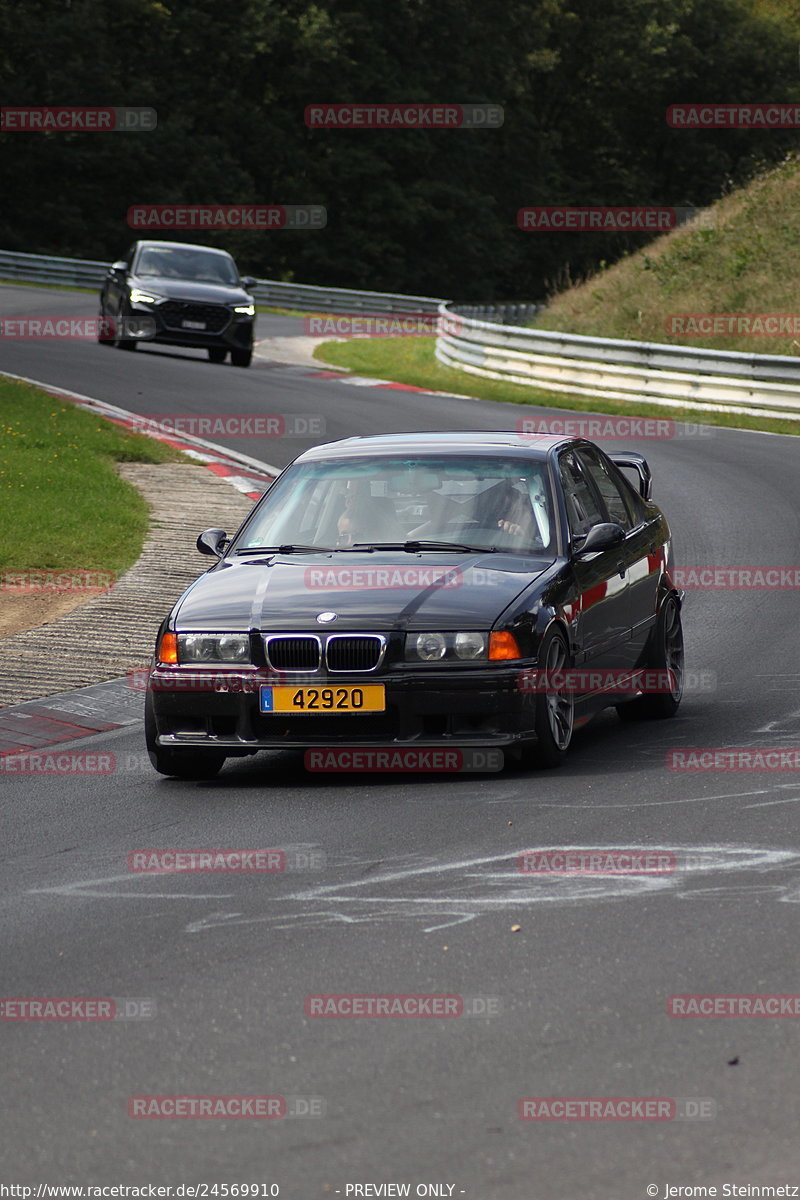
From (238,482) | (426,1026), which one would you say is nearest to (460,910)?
(426,1026)

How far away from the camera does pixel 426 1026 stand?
5.10 meters

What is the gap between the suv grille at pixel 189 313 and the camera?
102 ft

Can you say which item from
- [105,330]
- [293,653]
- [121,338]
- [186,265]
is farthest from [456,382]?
[293,653]

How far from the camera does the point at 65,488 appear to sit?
17312 mm

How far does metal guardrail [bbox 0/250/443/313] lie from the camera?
5009 cm

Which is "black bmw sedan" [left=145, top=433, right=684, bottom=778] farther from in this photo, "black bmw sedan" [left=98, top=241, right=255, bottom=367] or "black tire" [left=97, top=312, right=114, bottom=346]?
"black tire" [left=97, top=312, right=114, bottom=346]

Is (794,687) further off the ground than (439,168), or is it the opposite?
(439,168)

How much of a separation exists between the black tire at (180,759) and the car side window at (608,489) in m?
2.73

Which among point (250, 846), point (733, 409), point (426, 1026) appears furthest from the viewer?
point (733, 409)

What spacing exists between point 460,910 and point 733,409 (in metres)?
22.1

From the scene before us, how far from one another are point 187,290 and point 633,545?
885 inches

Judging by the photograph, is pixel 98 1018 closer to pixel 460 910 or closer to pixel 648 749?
pixel 460 910

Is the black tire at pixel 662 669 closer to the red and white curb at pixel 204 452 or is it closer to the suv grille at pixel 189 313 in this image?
the red and white curb at pixel 204 452

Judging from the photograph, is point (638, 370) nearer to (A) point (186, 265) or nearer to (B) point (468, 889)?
(A) point (186, 265)
